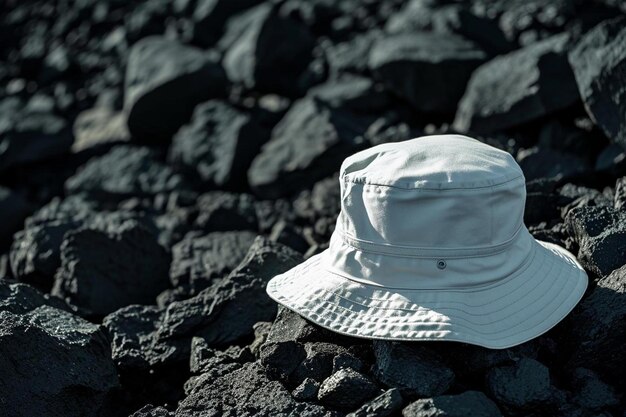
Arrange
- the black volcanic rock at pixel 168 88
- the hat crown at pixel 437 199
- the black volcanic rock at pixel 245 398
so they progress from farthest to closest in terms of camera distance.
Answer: the black volcanic rock at pixel 168 88 → the black volcanic rock at pixel 245 398 → the hat crown at pixel 437 199

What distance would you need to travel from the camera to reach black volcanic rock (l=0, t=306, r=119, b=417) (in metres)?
2.82

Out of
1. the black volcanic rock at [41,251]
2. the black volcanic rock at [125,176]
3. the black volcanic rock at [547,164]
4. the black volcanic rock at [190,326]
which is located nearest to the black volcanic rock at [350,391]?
the black volcanic rock at [190,326]

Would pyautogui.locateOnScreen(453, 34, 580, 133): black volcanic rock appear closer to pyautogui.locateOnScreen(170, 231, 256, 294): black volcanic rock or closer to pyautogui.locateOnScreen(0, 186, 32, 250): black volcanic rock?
pyautogui.locateOnScreen(170, 231, 256, 294): black volcanic rock

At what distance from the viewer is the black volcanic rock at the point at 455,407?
2354 mm

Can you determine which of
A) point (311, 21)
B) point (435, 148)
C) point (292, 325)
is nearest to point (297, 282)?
point (292, 325)

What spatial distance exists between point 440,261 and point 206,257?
195 centimetres

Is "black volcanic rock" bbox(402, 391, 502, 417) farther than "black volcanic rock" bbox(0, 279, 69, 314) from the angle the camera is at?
No

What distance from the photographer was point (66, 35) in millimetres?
10703

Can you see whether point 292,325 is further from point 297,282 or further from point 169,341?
point 169,341

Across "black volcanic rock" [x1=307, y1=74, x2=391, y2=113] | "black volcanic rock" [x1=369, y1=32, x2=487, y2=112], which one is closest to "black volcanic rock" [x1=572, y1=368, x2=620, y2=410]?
"black volcanic rock" [x1=369, y1=32, x2=487, y2=112]

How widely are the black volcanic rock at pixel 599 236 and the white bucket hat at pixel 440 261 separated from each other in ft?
0.98

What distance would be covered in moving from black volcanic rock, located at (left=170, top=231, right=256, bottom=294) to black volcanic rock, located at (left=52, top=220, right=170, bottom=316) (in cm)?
12

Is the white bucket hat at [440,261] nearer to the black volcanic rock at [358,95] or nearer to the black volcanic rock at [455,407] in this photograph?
the black volcanic rock at [455,407]

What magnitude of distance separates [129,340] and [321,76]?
3.86m
